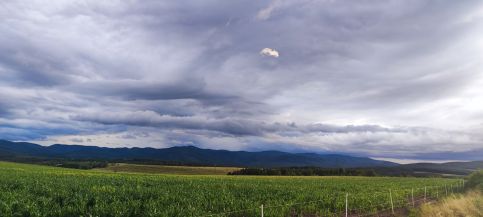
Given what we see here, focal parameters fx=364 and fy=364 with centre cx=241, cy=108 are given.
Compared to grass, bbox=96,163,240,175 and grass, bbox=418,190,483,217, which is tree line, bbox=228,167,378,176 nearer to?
grass, bbox=96,163,240,175

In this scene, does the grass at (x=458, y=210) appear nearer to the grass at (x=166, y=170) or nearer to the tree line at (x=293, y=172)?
the grass at (x=166, y=170)

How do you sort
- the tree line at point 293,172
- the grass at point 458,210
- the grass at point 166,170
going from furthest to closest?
the tree line at point 293,172
the grass at point 166,170
the grass at point 458,210

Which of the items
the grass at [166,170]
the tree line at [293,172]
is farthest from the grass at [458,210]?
the tree line at [293,172]

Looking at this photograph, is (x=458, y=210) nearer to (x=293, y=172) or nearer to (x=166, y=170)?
(x=293, y=172)

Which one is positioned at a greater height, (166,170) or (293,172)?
(293,172)

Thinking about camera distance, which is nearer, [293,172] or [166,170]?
[166,170]

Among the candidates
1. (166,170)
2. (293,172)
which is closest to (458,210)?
(293,172)

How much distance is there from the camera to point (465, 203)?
2745 cm

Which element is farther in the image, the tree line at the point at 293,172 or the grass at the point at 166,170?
the tree line at the point at 293,172

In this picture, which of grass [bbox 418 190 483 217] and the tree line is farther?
the tree line

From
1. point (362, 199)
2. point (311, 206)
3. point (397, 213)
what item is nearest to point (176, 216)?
point (311, 206)

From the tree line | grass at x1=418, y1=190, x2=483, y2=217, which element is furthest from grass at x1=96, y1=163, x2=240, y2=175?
grass at x1=418, y1=190, x2=483, y2=217

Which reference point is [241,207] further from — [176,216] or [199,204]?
[176,216]

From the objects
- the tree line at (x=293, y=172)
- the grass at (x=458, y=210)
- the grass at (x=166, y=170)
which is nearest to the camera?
the grass at (x=458, y=210)
